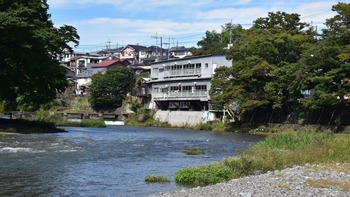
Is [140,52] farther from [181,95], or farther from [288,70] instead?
[288,70]

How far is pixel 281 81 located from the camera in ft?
163

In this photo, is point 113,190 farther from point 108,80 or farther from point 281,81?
point 108,80

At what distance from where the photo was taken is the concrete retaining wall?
62281mm

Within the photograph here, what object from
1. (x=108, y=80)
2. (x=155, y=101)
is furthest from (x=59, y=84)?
(x=108, y=80)

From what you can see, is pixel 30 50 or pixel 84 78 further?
pixel 84 78

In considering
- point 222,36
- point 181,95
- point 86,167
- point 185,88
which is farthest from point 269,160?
point 222,36

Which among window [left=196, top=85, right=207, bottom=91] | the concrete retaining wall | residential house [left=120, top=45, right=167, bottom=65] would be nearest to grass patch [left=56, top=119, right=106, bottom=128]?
the concrete retaining wall

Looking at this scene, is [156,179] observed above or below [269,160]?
below

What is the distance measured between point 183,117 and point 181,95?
3.87 m

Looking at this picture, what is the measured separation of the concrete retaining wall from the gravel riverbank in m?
46.5

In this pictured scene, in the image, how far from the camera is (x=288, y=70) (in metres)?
48.0

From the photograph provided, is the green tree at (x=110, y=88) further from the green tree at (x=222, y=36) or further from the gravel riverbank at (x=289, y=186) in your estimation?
the gravel riverbank at (x=289, y=186)

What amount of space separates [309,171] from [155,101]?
61.2 metres

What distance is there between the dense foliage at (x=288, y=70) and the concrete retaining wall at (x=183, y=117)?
6.49 m
